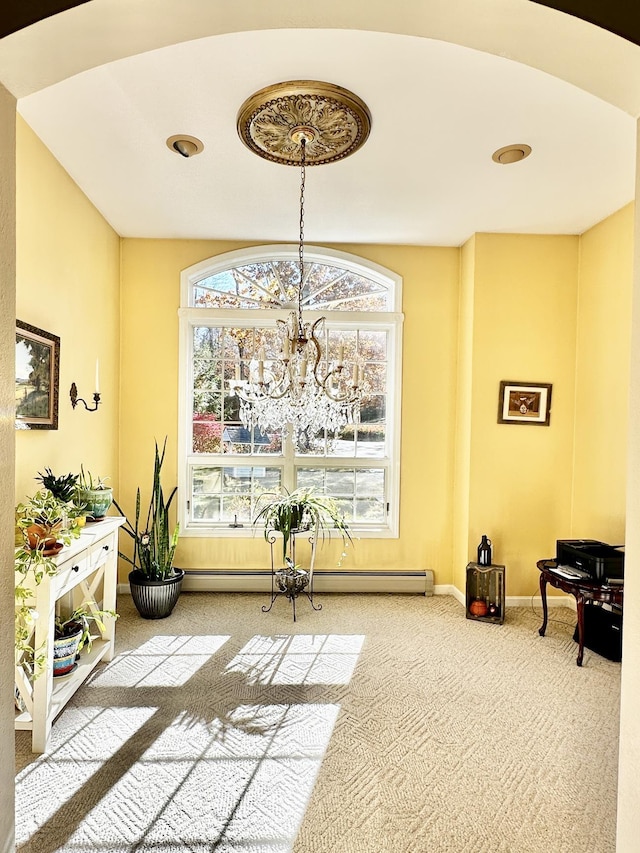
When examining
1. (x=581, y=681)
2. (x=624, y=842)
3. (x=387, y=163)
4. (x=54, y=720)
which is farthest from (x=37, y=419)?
(x=581, y=681)

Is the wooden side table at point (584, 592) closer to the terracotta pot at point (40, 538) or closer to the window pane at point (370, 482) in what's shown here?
the window pane at point (370, 482)

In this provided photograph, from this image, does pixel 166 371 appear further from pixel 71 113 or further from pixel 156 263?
pixel 71 113

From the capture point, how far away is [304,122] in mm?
2307

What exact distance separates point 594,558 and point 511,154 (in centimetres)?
230

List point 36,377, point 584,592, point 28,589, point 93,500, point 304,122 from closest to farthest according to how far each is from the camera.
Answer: point 28,589 < point 304,122 < point 36,377 < point 93,500 < point 584,592

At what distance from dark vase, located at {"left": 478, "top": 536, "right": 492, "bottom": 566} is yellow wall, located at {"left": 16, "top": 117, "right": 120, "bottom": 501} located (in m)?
2.81

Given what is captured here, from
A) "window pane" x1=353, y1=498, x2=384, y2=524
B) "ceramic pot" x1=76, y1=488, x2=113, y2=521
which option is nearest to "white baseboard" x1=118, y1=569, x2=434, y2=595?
"window pane" x1=353, y1=498, x2=384, y2=524

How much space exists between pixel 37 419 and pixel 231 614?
6.23ft

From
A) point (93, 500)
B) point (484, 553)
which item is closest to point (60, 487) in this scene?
point (93, 500)

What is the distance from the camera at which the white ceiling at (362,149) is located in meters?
1.99

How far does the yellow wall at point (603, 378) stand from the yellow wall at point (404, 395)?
0.95m

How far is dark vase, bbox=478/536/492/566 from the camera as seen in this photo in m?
3.61

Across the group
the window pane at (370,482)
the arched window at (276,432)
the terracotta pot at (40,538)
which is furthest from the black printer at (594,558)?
the terracotta pot at (40,538)

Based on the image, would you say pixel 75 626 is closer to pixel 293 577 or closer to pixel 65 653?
pixel 65 653
